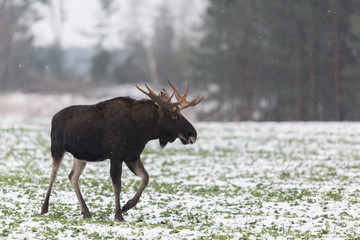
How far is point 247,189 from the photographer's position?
13.9m

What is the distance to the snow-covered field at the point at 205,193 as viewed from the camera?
29.5ft

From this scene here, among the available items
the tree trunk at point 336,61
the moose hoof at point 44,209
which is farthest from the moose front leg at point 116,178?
the tree trunk at point 336,61

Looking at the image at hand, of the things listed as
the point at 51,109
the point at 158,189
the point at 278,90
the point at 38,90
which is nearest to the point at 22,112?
the point at 51,109

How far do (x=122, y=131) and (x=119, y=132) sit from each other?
59 mm

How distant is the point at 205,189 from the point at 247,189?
43.3 inches

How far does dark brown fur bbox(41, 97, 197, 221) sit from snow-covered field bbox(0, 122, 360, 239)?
40.8 inches

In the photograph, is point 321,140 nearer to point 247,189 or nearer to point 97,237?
point 247,189

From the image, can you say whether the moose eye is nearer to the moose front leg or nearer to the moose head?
the moose head

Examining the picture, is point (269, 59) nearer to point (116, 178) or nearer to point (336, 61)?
point (336, 61)

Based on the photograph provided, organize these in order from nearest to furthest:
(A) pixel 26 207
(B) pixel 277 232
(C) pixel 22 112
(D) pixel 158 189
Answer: (B) pixel 277 232 < (A) pixel 26 207 < (D) pixel 158 189 < (C) pixel 22 112

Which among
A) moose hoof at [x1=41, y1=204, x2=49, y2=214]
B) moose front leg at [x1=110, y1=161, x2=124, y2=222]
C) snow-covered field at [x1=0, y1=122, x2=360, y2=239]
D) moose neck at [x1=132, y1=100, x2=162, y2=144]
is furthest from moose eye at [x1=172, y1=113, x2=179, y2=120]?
moose hoof at [x1=41, y1=204, x2=49, y2=214]

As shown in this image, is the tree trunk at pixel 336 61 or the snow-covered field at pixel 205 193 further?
the tree trunk at pixel 336 61

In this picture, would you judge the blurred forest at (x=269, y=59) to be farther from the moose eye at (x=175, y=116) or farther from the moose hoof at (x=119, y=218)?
the moose hoof at (x=119, y=218)

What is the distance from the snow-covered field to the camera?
8992mm
